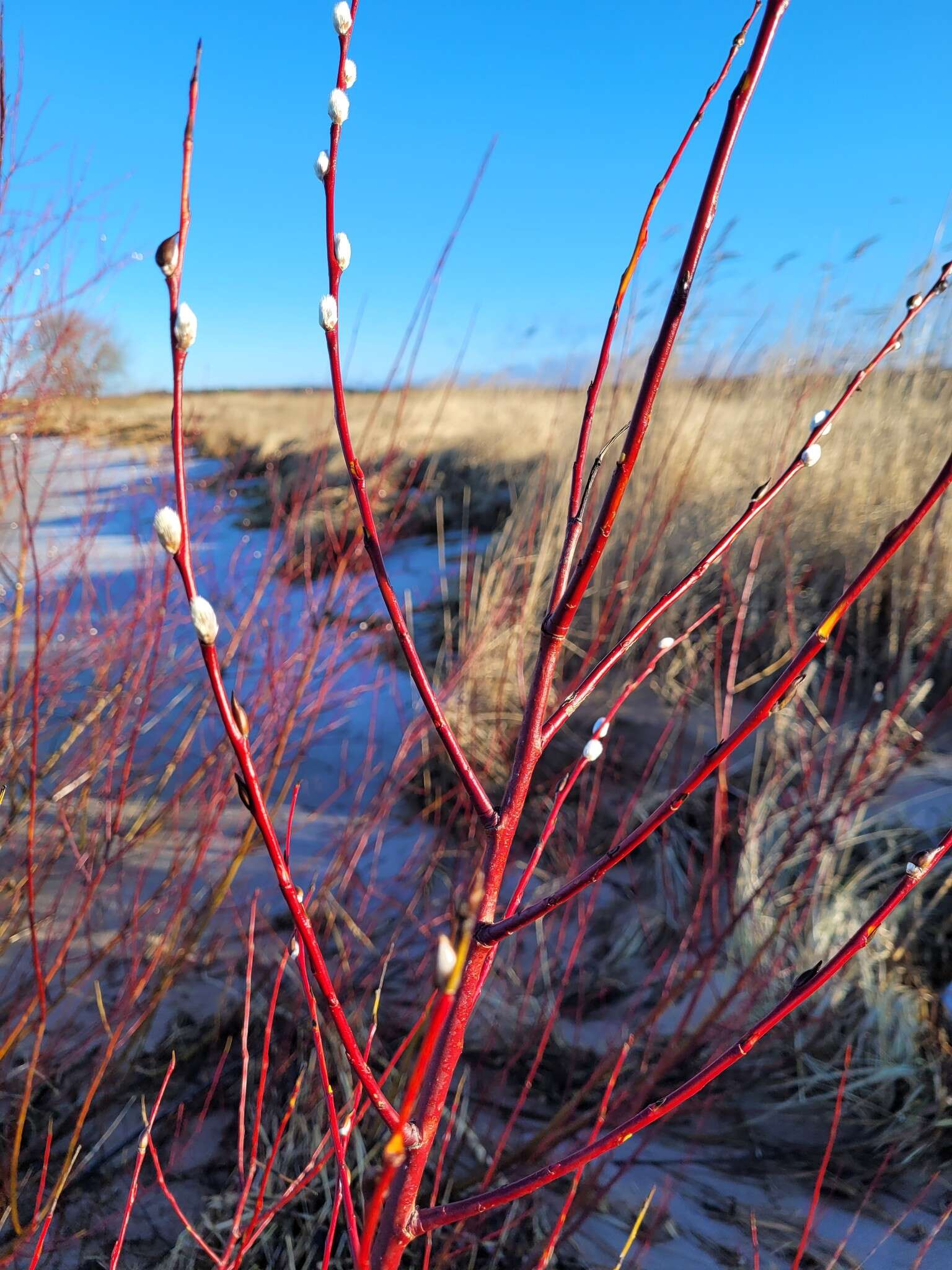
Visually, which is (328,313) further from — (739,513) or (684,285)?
(739,513)

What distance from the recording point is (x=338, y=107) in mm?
406

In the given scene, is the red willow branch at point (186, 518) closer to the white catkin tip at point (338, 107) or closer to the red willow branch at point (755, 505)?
the white catkin tip at point (338, 107)

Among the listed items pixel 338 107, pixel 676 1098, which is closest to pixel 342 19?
pixel 338 107

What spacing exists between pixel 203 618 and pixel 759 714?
26cm

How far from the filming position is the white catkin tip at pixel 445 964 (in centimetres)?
24

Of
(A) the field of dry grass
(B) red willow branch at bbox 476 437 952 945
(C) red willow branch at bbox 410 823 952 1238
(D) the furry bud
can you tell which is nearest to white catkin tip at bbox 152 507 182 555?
(D) the furry bud

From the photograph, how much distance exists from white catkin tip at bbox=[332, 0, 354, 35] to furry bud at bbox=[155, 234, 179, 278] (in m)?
0.17

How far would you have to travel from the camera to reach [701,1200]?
53.4 inches

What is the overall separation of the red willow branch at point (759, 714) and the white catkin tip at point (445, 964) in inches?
5.1

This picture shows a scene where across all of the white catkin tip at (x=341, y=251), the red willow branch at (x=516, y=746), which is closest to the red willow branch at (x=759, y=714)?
the red willow branch at (x=516, y=746)

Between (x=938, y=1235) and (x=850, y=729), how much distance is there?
147 centimetres

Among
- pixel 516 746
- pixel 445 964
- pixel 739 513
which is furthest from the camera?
pixel 739 513

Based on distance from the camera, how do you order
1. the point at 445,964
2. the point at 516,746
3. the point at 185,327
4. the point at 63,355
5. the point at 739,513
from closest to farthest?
the point at 445,964 < the point at 185,327 < the point at 516,746 < the point at 63,355 < the point at 739,513

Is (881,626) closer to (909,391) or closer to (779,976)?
(909,391)
